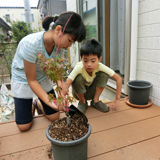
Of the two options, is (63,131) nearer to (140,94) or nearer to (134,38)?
(140,94)

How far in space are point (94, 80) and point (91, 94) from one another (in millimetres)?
192

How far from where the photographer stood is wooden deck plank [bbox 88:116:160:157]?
1.15 metres

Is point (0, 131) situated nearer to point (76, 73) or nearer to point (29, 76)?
point (29, 76)

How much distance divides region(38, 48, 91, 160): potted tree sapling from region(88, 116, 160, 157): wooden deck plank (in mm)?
231

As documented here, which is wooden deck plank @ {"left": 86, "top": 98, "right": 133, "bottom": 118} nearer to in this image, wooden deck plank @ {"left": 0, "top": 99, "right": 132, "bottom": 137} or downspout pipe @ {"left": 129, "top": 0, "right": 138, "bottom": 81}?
wooden deck plank @ {"left": 0, "top": 99, "right": 132, "bottom": 137}

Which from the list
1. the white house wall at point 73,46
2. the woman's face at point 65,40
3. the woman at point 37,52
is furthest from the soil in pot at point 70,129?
the white house wall at point 73,46

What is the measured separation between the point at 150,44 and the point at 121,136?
1106 millimetres

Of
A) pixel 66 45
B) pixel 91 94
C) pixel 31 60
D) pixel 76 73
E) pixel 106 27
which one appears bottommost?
pixel 91 94

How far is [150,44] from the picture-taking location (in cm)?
175

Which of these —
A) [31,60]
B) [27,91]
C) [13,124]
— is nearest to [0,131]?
[13,124]

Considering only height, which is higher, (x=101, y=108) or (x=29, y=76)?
(x=29, y=76)

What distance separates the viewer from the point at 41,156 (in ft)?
3.59

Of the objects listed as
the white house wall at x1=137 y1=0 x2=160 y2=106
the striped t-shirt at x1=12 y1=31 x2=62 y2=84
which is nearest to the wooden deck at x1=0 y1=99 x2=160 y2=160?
the white house wall at x1=137 y1=0 x2=160 y2=106

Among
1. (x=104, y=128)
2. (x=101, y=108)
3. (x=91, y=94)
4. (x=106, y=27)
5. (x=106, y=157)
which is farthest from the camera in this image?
(x=106, y=27)
